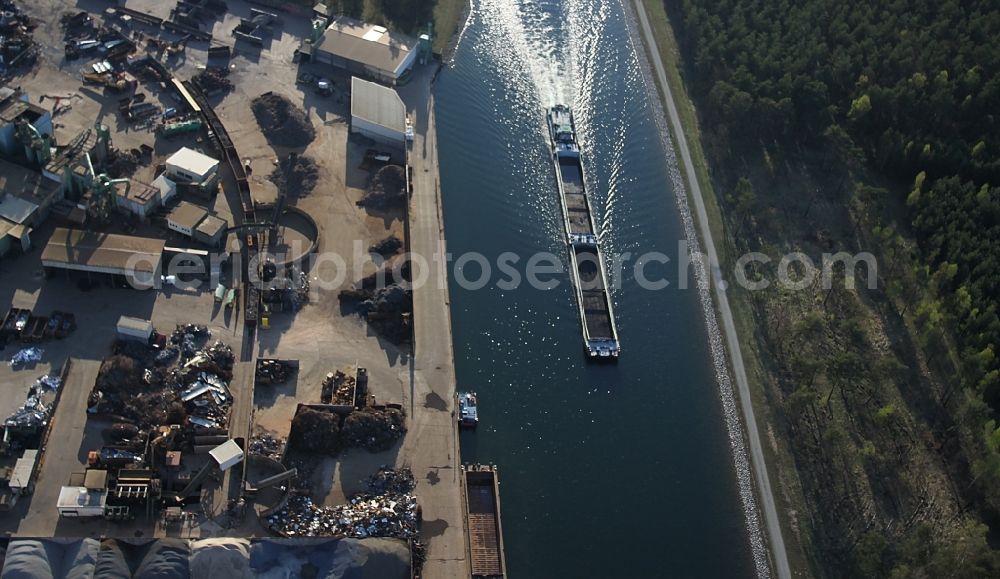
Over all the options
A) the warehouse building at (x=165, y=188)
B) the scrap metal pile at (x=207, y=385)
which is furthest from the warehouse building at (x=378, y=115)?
the scrap metal pile at (x=207, y=385)

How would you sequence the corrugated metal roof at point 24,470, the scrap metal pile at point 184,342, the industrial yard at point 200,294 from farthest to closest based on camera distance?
the scrap metal pile at point 184,342 → the industrial yard at point 200,294 → the corrugated metal roof at point 24,470

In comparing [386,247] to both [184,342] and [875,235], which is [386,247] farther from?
[875,235]

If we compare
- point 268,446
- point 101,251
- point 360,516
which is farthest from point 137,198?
point 360,516

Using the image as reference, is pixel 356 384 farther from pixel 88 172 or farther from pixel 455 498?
pixel 88 172

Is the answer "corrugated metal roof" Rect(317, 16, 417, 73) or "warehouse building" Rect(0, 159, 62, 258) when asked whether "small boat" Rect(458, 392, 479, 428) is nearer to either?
"warehouse building" Rect(0, 159, 62, 258)

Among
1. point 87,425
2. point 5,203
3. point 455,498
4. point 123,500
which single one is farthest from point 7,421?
point 455,498

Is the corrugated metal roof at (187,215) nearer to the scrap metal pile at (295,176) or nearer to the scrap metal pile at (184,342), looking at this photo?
the scrap metal pile at (295,176)
